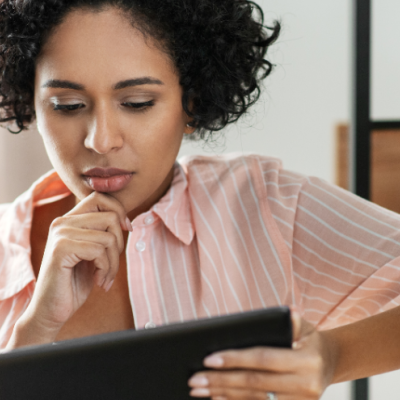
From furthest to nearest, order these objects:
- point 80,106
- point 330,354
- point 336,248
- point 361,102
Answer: point 361,102
point 336,248
point 80,106
point 330,354

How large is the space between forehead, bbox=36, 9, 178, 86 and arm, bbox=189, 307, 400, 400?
0.53 metres

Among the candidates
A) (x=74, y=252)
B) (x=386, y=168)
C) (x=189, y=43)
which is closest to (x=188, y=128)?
(x=189, y=43)

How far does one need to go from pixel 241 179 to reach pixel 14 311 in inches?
22.5

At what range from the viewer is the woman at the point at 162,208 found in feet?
2.76

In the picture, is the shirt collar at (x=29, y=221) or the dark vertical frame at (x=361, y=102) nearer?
the shirt collar at (x=29, y=221)

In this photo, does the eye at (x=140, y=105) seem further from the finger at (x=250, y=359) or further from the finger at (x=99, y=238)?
the finger at (x=250, y=359)

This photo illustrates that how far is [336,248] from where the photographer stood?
97 cm

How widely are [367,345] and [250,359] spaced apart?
382mm

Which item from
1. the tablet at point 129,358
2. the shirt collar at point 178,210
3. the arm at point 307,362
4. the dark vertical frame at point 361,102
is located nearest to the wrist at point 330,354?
the arm at point 307,362

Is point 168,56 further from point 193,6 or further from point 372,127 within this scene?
point 372,127

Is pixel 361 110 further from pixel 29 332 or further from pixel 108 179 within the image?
pixel 29 332

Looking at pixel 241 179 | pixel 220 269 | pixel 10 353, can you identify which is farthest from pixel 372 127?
pixel 10 353

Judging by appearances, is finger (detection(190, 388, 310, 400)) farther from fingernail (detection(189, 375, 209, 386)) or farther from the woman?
the woman

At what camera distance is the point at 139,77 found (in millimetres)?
848
